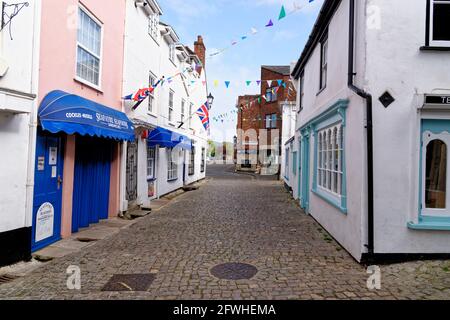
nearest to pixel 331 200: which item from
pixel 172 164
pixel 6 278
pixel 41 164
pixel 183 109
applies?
pixel 41 164

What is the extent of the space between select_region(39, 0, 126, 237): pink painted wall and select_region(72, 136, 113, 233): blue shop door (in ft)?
1.09

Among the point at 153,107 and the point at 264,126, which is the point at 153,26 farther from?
the point at 264,126

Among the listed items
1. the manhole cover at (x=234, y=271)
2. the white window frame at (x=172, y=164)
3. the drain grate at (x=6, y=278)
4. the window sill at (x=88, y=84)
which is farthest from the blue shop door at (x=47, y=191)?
the white window frame at (x=172, y=164)

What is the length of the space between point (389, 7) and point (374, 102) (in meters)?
1.63

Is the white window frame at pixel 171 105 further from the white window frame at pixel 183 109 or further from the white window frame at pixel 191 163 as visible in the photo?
the white window frame at pixel 191 163

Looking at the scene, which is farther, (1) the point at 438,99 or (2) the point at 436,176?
(2) the point at 436,176

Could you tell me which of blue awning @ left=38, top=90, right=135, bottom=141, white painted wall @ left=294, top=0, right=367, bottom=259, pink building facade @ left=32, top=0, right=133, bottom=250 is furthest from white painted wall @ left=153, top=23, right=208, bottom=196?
white painted wall @ left=294, top=0, right=367, bottom=259

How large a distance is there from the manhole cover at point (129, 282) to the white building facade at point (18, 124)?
182cm

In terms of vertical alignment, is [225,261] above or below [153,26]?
below

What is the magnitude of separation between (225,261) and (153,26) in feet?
33.2

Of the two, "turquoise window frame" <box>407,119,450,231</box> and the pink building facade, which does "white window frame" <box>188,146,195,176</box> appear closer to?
the pink building facade

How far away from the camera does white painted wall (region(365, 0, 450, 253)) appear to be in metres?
5.23

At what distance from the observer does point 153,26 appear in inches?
485

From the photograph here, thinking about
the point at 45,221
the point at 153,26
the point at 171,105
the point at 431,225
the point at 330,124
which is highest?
the point at 153,26
